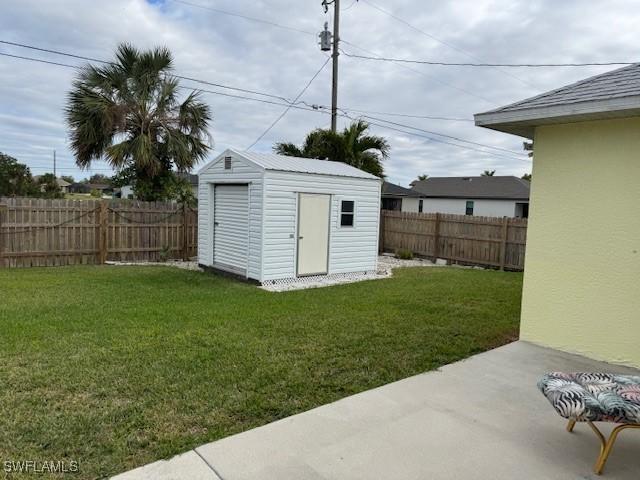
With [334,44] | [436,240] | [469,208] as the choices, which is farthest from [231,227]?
[469,208]

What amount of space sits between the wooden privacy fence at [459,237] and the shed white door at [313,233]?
207 inches

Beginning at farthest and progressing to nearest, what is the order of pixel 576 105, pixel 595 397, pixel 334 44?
pixel 334 44 → pixel 576 105 → pixel 595 397

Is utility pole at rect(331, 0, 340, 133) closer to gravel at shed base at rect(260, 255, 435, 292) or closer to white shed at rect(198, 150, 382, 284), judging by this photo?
white shed at rect(198, 150, 382, 284)

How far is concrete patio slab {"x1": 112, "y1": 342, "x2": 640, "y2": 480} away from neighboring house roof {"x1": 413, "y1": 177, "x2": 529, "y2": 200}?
25.5m

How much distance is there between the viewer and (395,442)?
2797 millimetres

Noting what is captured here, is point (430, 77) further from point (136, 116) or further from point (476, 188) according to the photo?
point (476, 188)

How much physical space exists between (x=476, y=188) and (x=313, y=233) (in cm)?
2354

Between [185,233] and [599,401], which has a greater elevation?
[185,233]

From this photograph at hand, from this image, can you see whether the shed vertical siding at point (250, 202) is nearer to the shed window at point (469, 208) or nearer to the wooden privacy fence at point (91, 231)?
the wooden privacy fence at point (91, 231)

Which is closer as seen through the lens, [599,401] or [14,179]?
[599,401]

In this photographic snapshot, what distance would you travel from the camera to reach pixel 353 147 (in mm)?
14609

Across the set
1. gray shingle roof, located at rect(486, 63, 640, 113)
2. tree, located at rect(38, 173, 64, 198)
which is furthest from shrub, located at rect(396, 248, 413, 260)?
tree, located at rect(38, 173, 64, 198)

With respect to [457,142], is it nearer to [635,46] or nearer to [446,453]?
[635,46]

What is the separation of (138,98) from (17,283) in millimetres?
5539
